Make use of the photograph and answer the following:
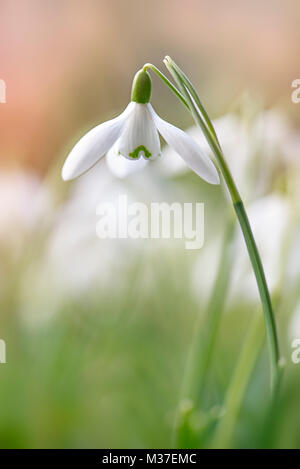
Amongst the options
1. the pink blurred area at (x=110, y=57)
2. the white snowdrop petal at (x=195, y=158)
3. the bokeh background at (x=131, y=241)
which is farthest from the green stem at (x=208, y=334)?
the pink blurred area at (x=110, y=57)

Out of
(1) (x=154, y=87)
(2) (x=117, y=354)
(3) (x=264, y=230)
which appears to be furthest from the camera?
(1) (x=154, y=87)

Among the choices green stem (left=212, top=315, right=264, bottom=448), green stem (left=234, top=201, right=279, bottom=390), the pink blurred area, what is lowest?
green stem (left=212, top=315, right=264, bottom=448)

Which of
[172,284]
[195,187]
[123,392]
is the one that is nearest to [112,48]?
[195,187]

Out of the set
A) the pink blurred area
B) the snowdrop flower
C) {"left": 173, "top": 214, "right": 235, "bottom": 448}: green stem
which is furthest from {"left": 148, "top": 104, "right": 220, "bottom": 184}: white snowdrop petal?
the pink blurred area

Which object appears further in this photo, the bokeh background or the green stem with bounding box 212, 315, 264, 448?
the bokeh background

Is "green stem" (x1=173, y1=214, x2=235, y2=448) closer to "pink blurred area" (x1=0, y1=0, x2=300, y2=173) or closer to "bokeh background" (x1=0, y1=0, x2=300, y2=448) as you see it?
"bokeh background" (x1=0, y1=0, x2=300, y2=448)

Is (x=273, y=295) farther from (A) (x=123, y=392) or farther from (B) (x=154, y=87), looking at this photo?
(B) (x=154, y=87)

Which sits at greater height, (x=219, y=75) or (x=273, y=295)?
(x=219, y=75)

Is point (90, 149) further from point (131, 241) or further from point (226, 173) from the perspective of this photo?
point (131, 241)
